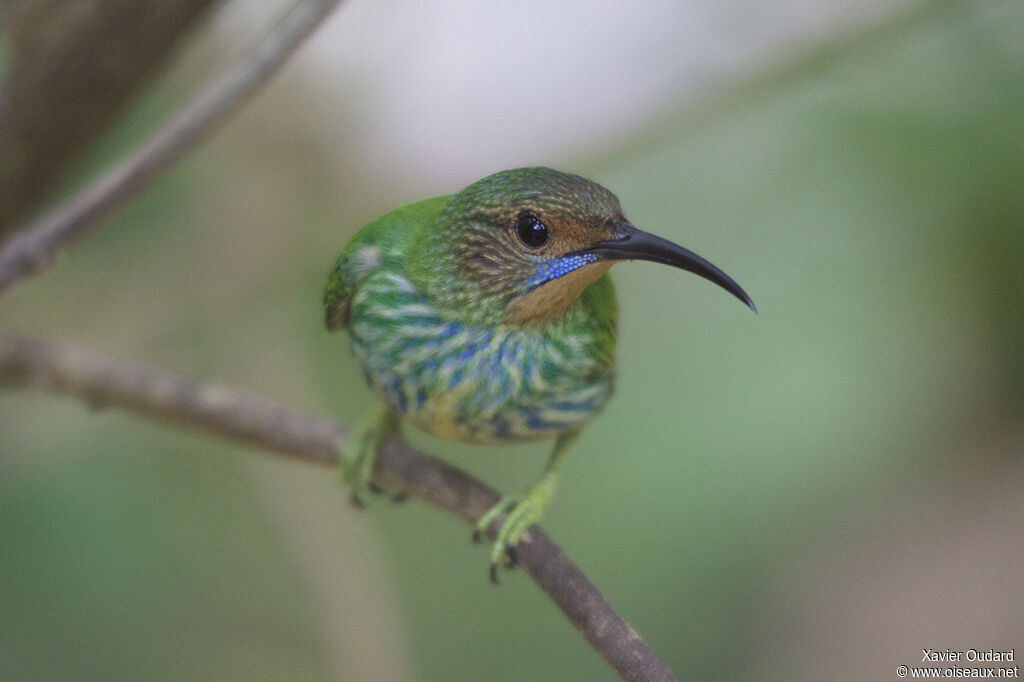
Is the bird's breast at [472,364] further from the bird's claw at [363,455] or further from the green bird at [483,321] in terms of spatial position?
the bird's claw at [363,455]

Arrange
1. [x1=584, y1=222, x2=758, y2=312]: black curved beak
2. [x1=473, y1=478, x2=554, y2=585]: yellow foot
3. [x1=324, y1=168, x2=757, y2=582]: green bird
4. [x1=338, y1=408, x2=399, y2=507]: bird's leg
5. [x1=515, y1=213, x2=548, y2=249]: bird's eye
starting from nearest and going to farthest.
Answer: [x1=584, y1=222, x2=758, y2=312]: black curved beak, [x1=515, y1=213, x2=548, y2=249]: bird's eye, [x1=324, y1=168, x2=757, y2=582]: green bird, [x1=473, y1=478, x2=554, y2=585]: yellow foot, [x1=338, y1=408, x2=399, y2=507]: bird's leg

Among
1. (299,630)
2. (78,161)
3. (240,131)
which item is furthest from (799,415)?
(78,161)

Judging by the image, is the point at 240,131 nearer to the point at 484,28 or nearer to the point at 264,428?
the point at 264,428

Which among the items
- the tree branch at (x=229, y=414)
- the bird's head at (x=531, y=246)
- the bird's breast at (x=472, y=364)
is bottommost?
the tree branch at (x=229, y=414)

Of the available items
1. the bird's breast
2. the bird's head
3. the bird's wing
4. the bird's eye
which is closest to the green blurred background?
the bird's wing

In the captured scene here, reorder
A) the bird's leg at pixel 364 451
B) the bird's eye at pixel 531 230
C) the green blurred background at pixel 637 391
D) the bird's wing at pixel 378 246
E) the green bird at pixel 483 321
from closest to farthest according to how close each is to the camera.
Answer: the bird's eye at pixel 531 230
the green bird at pixel 483 321
the bird's wing at pixel 378 246
the bird's leg at pixel 364 451
the green blurred background at pixel 637 391

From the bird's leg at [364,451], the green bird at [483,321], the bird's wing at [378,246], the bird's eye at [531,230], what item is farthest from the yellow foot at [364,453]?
the bird's eye at [531,230]

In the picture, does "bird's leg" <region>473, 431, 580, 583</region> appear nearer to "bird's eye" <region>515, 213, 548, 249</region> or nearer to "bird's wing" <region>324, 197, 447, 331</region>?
"bird's wing" <region>324, 197, 447, 331</region>
